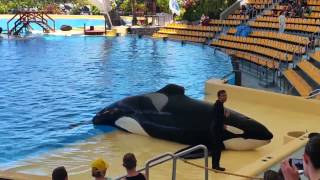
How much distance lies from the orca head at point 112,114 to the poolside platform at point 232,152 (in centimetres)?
34

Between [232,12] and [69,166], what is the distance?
2291 cm

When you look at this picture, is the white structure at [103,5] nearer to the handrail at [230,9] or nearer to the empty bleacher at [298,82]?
the handrail at [230,9]

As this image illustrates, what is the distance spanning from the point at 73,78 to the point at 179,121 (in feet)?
31.0

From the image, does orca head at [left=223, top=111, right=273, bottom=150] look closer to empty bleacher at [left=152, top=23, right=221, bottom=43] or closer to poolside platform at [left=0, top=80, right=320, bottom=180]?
poolside platform at [left=0, top=80, right=320, bottom=180]

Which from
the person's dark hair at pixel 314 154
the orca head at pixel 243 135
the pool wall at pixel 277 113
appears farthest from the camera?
the orca head at pixel 243 135

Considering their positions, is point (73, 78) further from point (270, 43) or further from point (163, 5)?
point (163, 5)


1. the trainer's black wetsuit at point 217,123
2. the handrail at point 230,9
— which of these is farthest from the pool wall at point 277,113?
the handrail at point 230,9

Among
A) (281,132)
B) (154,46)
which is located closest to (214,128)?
(281,132)

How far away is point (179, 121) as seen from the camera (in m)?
9.23

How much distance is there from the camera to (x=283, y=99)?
458 inches

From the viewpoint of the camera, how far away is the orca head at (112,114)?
10305mm

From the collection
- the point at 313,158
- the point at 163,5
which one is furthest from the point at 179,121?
the point at 163,5

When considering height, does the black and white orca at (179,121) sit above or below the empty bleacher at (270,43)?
below

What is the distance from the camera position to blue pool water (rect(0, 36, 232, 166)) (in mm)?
10922
